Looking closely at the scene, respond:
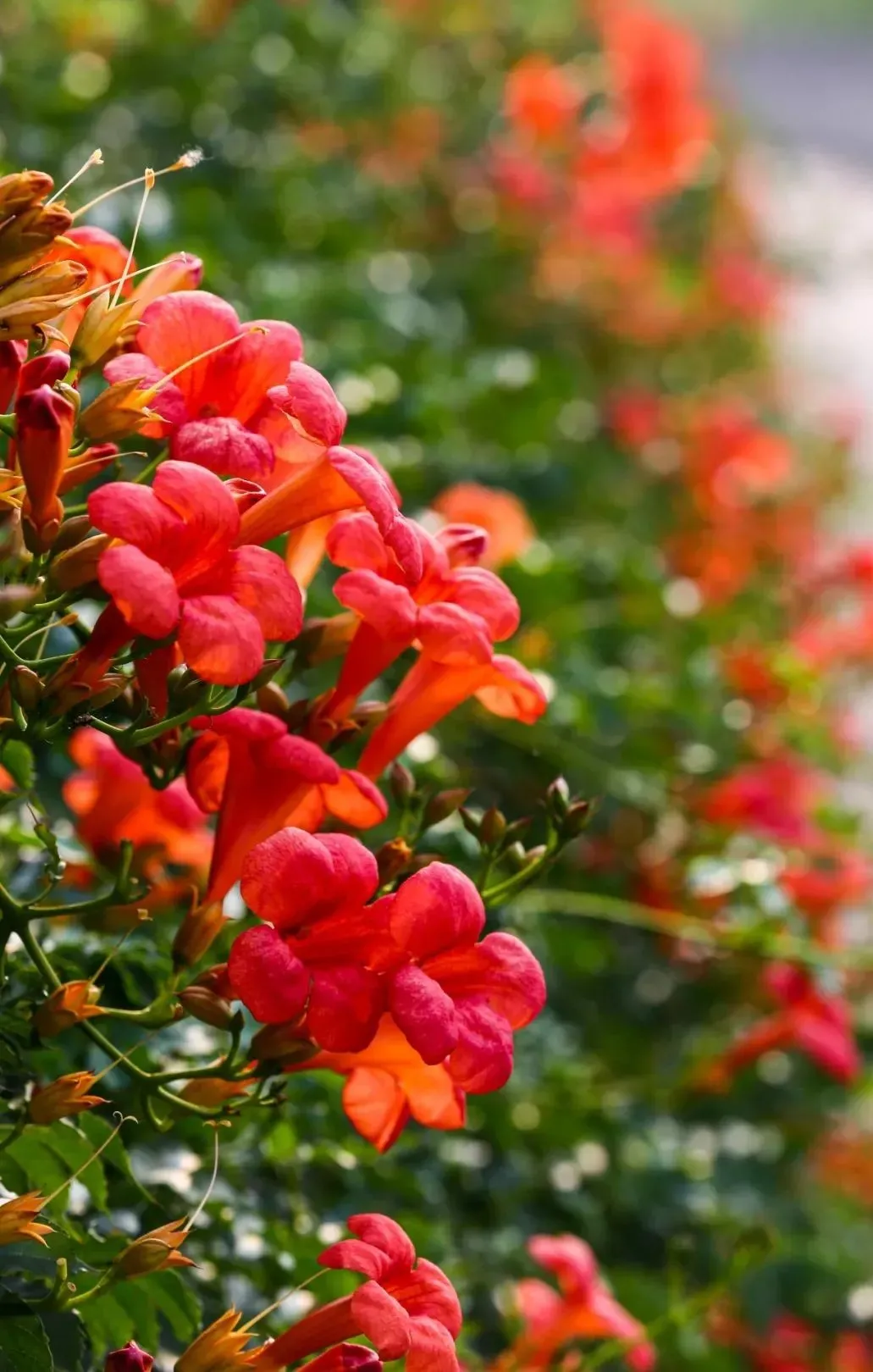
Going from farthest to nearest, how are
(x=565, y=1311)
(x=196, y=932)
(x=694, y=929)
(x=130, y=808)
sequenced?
(x=694, y=929), (x=565, y=1311), (x=130, y=808), (x=196, y=932)

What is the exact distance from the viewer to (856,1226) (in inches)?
116

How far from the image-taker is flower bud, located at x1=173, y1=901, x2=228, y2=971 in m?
1.12

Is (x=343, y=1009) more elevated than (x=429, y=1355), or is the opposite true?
(x=343, y=1009)

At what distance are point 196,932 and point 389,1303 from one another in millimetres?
271

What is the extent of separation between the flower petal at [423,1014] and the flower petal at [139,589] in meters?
0.25

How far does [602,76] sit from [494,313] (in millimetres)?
852

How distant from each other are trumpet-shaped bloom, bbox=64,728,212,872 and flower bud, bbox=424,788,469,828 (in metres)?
0.28

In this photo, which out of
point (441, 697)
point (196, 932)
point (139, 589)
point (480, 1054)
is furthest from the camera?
point (441, 697)

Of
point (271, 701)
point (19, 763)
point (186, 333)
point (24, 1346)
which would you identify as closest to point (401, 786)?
point (271, 701)

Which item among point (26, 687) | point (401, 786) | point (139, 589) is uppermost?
point (139, 589)

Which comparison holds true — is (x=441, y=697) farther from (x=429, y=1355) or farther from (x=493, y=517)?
(x=493, y=517)

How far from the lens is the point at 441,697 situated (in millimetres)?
1221

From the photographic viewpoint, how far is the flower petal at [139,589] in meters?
0.91

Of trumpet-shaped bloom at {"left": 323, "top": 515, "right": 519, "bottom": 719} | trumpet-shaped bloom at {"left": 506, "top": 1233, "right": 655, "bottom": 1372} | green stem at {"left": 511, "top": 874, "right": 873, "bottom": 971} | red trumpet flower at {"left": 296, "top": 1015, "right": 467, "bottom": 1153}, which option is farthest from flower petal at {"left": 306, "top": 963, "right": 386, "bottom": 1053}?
green stem at {"left": 511, "top": 874, "right": 873, "bottom": 971}
